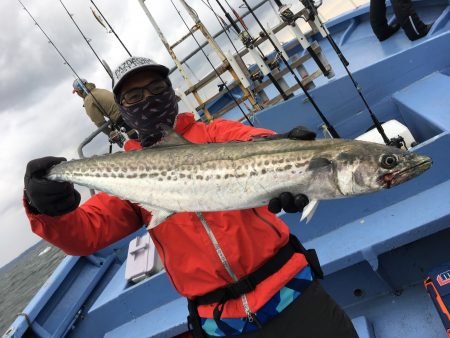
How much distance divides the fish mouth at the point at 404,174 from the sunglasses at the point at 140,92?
1.52 m

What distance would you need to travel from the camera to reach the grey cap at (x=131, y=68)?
2.33m

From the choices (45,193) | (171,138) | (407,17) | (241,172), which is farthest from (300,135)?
(407,17)

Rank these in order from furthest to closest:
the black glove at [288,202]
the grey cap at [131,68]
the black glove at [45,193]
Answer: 1. the grey cap at [131,68]
2. the black glove at [45,193]
3. the black glove at [288,202]

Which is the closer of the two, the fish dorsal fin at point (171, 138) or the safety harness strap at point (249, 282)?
the safety harness strap at point (249, 282)

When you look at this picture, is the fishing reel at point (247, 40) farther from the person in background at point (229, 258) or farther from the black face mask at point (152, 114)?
the person in background at point (229, 258)

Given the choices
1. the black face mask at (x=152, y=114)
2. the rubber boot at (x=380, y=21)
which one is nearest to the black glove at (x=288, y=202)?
the black face mask at (x=152, y=114)

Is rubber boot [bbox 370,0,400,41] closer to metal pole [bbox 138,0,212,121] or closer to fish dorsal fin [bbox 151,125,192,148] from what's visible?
metal pole [bbox 138,0,212,121]

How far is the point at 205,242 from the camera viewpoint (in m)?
2.02

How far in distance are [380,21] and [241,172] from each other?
6847 millimetres

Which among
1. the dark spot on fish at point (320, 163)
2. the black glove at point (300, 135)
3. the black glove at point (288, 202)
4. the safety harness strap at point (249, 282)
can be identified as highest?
the black glove at point (300, 135)

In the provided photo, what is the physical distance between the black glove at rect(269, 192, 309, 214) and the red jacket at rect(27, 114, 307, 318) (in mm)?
278

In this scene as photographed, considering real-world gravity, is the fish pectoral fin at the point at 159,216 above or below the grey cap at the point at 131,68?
below

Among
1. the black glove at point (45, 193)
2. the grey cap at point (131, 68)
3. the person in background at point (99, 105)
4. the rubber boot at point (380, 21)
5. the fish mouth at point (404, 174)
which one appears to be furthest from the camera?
the rubber boot at point (380, 21)

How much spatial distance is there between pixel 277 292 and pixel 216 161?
0.84m
